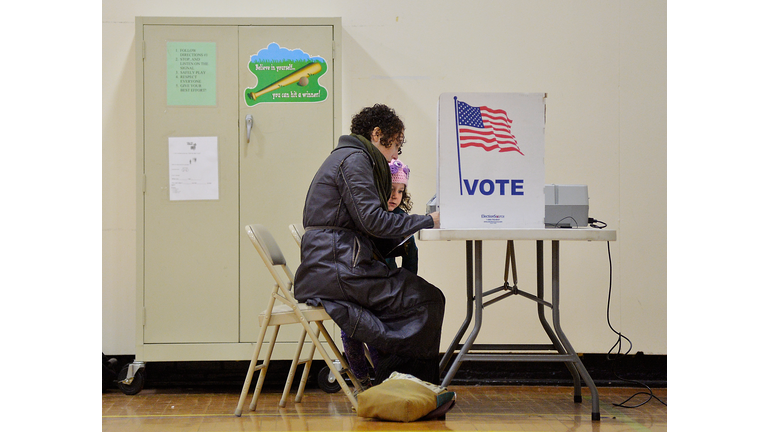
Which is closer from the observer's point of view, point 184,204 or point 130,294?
point 184,204

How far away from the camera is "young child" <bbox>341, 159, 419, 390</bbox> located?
2.79m

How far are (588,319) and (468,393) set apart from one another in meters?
0.95

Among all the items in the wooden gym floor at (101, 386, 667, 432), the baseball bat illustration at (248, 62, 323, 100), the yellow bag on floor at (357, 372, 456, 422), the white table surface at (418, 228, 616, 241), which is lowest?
the wooden gym floor at (101, 386, 667, 432)

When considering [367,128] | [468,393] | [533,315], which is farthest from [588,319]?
[367,128]

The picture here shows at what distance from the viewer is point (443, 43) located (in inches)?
151

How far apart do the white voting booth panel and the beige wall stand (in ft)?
3.95

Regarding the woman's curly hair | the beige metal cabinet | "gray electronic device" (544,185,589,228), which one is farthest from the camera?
the beige metal cabinet

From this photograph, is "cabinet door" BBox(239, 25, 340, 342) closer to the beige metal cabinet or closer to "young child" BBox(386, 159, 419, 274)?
the beige metal cabinet

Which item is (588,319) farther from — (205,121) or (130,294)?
(130,294)

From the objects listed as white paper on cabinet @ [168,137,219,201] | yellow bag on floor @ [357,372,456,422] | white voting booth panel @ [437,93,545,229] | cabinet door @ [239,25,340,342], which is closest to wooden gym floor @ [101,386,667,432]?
yellow bag on floor @ [357,372,456,422]

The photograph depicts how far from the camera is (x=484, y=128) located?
2615mm

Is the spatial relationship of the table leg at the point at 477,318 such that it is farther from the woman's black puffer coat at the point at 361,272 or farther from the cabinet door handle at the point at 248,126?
the cabinet door handle at the point at 248,126

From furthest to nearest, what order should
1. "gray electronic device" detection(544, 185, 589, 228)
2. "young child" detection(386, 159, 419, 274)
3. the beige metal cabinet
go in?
the beige metal cabinet < "young child" detection(386, 159, 419, 274) < "gray electronic device" detection(544, 185, 589, 228)

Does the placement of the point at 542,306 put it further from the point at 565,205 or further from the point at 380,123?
the point at 380,123
